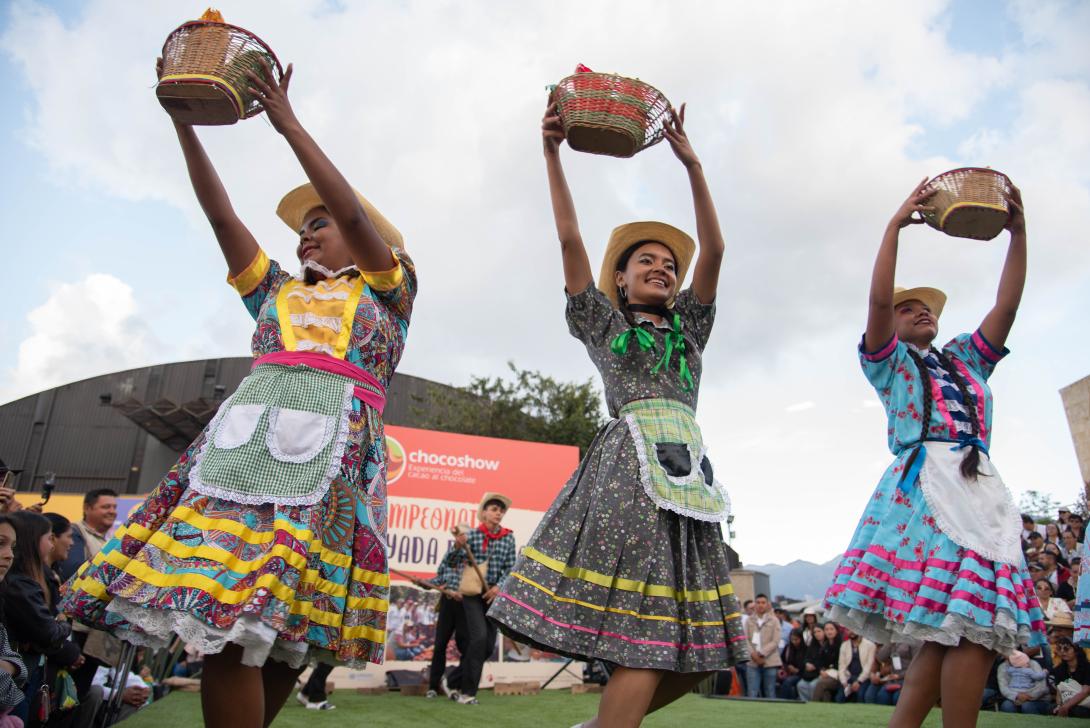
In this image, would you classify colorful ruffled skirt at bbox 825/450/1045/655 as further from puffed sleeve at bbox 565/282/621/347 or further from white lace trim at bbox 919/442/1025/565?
puffed sleeve at bbox 565/282/621/347

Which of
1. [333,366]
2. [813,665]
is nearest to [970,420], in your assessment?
[333,366]

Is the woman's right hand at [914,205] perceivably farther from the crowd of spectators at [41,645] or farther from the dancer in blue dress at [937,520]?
the crowd of spectators at [41,645]

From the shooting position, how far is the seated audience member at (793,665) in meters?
10.6

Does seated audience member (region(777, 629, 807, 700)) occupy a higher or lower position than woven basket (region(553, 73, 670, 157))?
lower

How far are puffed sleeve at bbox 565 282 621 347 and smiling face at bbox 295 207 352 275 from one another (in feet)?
2.73

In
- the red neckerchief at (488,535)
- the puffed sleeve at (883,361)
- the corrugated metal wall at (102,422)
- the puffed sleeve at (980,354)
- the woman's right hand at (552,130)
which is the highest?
the corrugated metal wall at (102,422)

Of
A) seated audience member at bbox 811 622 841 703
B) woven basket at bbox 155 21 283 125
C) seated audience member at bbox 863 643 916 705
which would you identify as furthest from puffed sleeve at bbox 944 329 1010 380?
seated audience member at bbox 811 622 841 703

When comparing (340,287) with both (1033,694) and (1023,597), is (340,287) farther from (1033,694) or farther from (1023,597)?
(1033,694)

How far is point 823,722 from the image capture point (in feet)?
19.1

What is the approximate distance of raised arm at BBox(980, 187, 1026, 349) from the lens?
337 cm

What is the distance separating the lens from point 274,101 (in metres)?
2.34

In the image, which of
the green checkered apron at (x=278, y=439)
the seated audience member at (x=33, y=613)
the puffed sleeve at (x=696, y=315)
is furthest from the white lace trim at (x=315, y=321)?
the seated audience member at (x=33, y=613)

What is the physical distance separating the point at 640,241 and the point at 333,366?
1.41 meters

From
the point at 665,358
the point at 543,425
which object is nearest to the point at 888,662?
the point at 665,358
